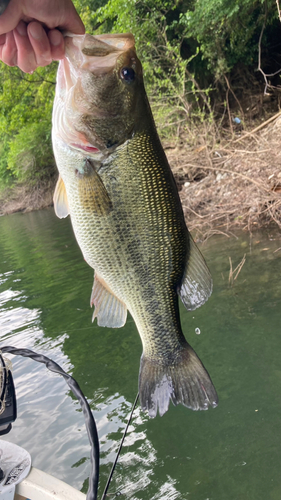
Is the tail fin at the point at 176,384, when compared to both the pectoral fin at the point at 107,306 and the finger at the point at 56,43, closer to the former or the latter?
the pectoral fin at the point at 107,306

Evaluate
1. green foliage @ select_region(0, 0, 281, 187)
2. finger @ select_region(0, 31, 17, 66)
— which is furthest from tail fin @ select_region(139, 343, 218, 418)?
green foliage @ select_region(0, 0, 281, 187)

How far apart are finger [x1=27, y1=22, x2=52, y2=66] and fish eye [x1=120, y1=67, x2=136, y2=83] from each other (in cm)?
30

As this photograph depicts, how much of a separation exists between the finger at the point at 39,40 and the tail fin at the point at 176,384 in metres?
1.40

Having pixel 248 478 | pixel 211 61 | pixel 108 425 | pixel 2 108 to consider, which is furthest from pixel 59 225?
pixel 248 478

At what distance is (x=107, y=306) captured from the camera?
185cm

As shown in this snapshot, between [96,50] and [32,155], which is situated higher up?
[96,50]

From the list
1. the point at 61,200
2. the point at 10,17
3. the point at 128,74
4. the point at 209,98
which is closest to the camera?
the point at 10,17

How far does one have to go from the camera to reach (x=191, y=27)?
13094 millimetres

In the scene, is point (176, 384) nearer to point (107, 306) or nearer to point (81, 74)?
point (107, 306)

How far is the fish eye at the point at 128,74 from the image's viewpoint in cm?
161

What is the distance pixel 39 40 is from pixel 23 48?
15 cm

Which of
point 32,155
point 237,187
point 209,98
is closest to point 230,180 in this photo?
point 237,187

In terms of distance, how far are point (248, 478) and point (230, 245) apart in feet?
17.7

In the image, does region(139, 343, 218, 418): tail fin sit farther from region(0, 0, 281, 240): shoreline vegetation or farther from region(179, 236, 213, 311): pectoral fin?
region(0, 0, 281, 240): shoreline vegetation
